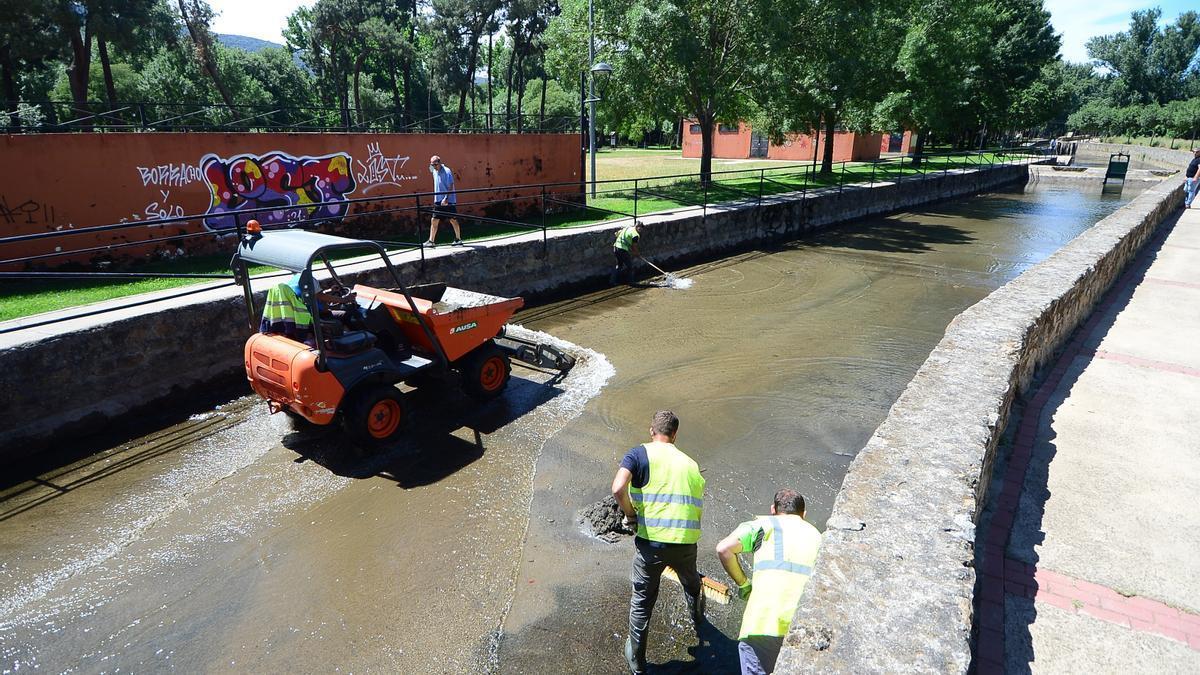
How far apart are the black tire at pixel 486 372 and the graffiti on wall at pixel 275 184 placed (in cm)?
614

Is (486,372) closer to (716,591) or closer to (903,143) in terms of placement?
(716,591)

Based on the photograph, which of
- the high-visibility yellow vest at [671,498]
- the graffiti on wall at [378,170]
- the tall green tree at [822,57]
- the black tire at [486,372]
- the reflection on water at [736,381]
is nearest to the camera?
the high-visibility yellow vest at [671,498]

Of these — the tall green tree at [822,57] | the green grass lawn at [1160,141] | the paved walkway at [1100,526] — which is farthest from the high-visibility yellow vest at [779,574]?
the green grass lawn at [1160,141]

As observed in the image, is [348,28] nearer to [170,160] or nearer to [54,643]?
[170,160]

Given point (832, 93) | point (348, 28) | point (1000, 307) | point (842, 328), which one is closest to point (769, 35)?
point (832, 93)

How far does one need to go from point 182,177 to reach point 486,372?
8.66 m

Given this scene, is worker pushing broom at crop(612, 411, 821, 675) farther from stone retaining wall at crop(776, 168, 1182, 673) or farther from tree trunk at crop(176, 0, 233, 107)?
tree trunk at crop(176, 0, 233, 107)

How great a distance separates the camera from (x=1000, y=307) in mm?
7578

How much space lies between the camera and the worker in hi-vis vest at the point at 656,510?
379cm

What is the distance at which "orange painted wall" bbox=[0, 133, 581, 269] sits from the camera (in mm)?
10664

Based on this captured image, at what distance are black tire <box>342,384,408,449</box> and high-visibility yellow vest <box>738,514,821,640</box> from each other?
455cm

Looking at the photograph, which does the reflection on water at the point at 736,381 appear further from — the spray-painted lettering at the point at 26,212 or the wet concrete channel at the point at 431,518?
the spray-painted lettering at the point at 26,212

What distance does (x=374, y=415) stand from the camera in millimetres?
6668

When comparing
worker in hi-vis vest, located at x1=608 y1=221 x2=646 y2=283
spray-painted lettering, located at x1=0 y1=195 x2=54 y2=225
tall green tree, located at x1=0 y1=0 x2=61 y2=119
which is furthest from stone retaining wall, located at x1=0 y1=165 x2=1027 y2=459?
tall green tree, located at x1=0 y1=0 x2=61 y2=119
